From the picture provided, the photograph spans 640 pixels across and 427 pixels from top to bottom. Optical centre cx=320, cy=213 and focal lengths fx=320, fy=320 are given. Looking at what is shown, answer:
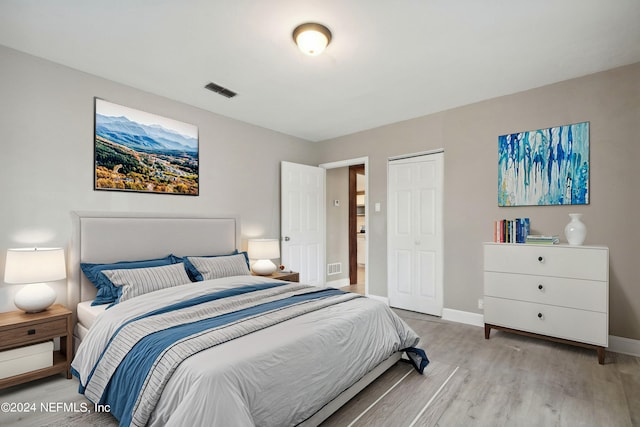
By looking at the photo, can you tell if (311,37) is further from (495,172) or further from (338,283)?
(338,283)

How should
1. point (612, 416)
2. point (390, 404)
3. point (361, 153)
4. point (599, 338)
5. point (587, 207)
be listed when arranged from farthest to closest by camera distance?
1. point (361, 153)
2. point (587, 207)
3. point (599, 338)
4. point (390, 404)
5. point (612, 416)

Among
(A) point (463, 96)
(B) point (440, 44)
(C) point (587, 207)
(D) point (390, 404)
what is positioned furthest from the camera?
(A) point (463, 96)

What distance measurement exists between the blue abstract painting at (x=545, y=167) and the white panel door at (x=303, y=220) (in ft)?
8.41

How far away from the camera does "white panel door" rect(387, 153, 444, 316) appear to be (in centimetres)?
396

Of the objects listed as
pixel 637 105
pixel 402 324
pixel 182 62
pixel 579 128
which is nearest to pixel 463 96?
pixel 579 128

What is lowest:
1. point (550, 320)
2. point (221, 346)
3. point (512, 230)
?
point (550, 320)

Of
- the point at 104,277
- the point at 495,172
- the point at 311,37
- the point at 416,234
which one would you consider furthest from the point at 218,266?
the point at 495,172

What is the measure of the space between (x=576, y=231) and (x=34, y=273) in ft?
14.3

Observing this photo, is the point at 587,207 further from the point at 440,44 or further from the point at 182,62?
the point at 182,62

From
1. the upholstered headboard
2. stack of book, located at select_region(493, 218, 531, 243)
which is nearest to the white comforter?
the upholstered headboard

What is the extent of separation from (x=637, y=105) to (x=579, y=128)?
1.36 ft

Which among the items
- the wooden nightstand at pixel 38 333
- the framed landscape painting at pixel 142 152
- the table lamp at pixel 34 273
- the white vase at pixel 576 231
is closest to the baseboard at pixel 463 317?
the white vase at pixel 576 231

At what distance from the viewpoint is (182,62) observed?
2.71m

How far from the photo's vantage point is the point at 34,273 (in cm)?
231
